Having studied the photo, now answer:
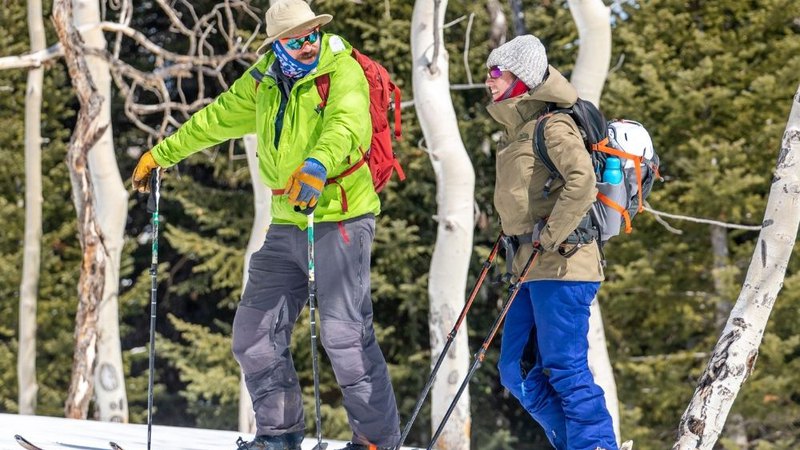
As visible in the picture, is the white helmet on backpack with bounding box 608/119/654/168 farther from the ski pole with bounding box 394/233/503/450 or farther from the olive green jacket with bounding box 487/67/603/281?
the ski pole with bounding box 394/233/503/450

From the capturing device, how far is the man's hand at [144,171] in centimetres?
473

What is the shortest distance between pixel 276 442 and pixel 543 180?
5.29ft

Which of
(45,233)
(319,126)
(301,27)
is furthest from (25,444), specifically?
(45,233)

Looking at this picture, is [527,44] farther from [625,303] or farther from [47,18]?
[47,18]

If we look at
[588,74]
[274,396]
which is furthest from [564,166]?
[588,74]

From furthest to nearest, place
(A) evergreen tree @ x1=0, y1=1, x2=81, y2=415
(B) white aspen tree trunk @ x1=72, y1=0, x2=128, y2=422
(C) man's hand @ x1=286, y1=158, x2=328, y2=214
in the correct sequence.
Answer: (A) evergreen tree @ x1=0, y1=1, x2=81, y2=415 < (B) white aspen tree trunk @ x1=72, y1=0, x2=128, y2=422 < (C) man's hand @ x1=286, y1=158, x2=328, y2=214

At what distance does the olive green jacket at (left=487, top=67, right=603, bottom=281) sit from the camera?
A: 13.8 ft

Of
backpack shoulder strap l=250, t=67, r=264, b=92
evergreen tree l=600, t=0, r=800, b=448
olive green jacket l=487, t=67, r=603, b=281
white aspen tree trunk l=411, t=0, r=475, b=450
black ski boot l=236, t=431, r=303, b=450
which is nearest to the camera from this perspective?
olive green jacket l=487, t=67, r=603, b=281

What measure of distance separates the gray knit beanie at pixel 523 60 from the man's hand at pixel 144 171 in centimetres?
155

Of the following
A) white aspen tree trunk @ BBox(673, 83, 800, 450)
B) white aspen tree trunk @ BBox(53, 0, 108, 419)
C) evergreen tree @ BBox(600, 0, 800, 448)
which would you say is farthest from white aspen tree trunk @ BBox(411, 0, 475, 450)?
evergreen tree @ BBox(600, 0, 800, 448)

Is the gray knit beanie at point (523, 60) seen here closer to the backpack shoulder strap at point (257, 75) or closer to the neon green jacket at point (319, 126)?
the neon green jacket at point (319, 126)

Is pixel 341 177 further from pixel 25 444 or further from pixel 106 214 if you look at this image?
pixel 106 214

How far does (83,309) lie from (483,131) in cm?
753

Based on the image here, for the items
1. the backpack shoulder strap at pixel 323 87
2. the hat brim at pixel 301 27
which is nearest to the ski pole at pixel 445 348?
the backpack shoulder strap at pixel 323 87
